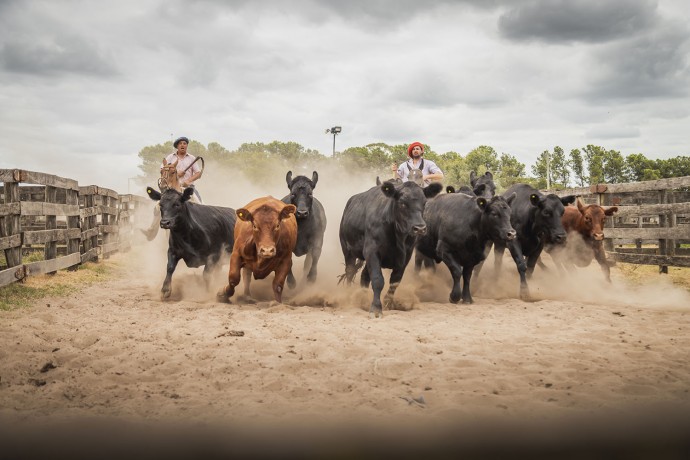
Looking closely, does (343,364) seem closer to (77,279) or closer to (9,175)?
(9,175)

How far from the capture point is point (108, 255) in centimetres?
1473

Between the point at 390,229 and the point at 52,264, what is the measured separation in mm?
6116

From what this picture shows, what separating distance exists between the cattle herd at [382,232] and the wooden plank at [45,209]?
2295 mm

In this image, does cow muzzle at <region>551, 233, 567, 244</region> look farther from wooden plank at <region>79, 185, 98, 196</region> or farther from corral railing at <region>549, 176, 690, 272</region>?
wooden plank at <region>79, 185, 98, 196</region>

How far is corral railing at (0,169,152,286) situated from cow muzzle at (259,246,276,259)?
3.86 meters

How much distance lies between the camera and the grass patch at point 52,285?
7.61m

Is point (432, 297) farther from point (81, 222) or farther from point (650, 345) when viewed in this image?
point (81, 222)

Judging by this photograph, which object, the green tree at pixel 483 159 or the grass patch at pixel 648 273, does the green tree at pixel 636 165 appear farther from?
the grass patch at pixel 648 273

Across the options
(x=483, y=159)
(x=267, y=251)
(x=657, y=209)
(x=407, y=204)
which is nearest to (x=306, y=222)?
(x=267, y=251)

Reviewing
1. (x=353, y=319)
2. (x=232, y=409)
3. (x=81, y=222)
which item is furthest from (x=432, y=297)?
(x=81, y=222)

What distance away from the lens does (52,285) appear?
29.9ft

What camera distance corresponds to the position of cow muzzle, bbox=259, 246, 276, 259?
6.93 meters

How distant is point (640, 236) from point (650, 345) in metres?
7.66

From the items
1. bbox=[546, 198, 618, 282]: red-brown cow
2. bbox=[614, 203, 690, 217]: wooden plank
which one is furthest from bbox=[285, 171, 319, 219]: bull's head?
bbox=[614, 203, 690, 217]: wooden plank
